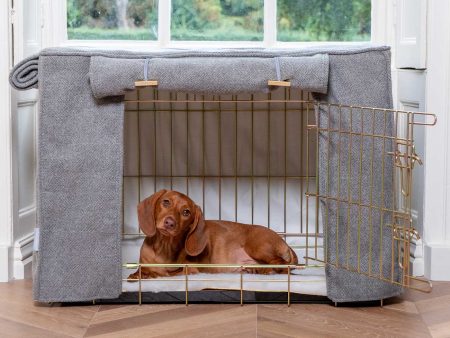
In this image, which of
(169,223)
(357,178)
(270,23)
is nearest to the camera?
(357,178)

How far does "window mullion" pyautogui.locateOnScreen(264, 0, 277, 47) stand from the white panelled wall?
0.48 metres

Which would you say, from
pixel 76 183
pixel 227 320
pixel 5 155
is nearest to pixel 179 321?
pixel 227 320

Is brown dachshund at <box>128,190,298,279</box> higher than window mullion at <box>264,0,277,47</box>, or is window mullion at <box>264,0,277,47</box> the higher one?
window mullion at <box>264,0,277,47</box>

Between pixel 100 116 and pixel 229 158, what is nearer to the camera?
pixel 100 116

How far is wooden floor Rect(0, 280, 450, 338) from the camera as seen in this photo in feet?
8.71

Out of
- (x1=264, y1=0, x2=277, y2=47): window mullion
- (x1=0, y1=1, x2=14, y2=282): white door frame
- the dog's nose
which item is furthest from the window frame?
the dog's nose

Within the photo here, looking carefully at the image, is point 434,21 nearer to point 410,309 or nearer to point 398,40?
point 398,40

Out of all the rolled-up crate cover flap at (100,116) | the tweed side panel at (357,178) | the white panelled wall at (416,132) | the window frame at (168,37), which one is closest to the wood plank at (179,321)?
the rolled-up crate cover flap at (100,116)

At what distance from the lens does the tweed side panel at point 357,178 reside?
9.38 ft

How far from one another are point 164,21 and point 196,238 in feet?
3.28

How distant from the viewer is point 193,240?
122 inches

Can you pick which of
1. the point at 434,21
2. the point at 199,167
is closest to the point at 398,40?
the point at 434,21

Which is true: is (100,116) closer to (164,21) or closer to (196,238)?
(196,238)

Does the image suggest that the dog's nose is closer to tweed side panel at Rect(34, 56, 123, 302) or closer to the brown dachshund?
the brown dachshund
